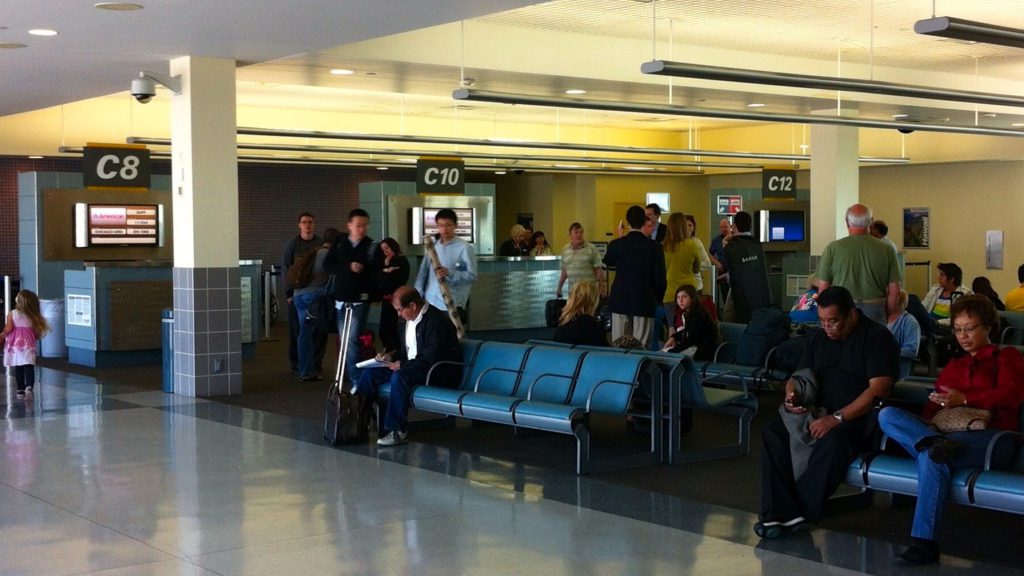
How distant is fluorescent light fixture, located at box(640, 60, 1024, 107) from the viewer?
8742mm

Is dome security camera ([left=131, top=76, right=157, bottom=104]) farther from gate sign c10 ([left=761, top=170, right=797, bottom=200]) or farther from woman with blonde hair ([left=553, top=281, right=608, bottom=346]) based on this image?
gate sign c10 ([left=761, top=170, right=797, bottom=200])

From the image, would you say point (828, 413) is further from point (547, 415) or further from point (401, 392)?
point (401, 392)

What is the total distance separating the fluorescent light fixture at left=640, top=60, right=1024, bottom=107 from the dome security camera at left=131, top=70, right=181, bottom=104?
428cm

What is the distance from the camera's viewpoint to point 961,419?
563 centimetres

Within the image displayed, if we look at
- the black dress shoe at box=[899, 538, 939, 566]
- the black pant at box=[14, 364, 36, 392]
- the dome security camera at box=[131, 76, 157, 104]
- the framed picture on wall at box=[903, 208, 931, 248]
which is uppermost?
the dome security camera at box=[131, 76, 157, 104]

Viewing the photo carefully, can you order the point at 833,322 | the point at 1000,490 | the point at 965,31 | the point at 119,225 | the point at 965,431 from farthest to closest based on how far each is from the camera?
1. the point at 119,225
2. the point at 965,31
3. the point at 833,322
4. the point at 965,431
5. the point at 1000,490

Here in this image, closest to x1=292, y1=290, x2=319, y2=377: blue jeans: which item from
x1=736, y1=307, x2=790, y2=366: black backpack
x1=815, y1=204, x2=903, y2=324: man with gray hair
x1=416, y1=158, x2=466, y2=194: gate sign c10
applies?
x1=736, y1=307, x2=790, y2=366: black backpack

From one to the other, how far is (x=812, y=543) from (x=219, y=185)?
7.11m

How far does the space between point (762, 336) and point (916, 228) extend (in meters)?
14.6

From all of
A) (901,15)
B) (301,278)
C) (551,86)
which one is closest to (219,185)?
(301,278)

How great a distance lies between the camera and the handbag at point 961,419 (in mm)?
5598

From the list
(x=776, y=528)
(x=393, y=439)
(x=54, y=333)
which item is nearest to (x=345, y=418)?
(x=393, y=439)

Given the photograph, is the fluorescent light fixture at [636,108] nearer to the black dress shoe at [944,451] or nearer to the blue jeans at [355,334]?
the blue jeans at [355,334]

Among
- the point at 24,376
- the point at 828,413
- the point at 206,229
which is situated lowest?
the point at 24,376
